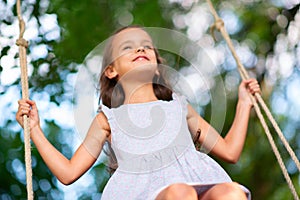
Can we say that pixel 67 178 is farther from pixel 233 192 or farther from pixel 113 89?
pixel 233 192

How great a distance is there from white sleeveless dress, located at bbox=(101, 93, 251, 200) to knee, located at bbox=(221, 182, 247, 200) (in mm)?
87

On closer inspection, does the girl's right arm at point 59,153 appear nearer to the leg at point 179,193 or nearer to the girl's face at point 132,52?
the girl's face at point 132,52

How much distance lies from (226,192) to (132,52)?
0.68 m

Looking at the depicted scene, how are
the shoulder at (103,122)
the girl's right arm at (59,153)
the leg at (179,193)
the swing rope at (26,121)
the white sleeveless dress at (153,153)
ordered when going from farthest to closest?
1. the shoulder at (103,122)
2. the girl's right arm at (59,153)
3. the white sleeveless dress at (153,153)
4. the swing rope at (26,121)
5. the leg at (179,193)

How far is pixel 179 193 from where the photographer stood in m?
1.47

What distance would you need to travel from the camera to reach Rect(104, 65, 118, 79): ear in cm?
203

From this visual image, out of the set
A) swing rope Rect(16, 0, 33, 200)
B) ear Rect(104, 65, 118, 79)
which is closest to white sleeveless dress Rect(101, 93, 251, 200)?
ear Rect(104, 65, 118, 79)

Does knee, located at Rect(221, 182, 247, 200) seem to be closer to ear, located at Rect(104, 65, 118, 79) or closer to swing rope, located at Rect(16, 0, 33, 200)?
swing rope, located at Rect(16, 0, 33, 200)

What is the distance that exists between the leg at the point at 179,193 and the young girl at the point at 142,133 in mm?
88

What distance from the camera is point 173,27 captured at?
168 inches

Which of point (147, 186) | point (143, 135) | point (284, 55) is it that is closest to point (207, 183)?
point (147, 186)

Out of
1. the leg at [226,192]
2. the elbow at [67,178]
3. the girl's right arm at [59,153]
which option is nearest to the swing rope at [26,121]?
the girl's right arm at [59,153]

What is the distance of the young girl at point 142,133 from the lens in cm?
175

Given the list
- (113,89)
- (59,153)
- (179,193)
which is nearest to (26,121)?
(59,153)
